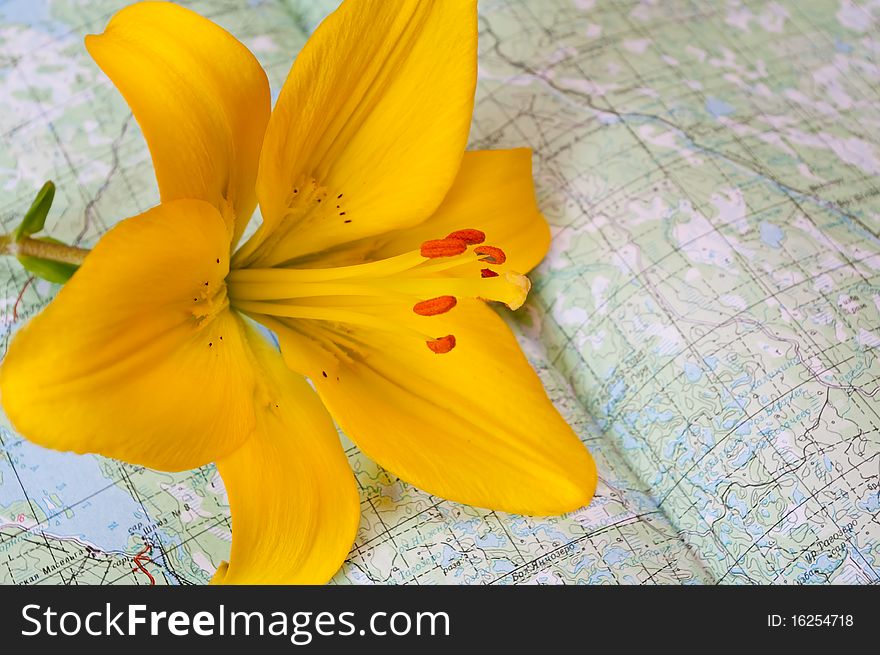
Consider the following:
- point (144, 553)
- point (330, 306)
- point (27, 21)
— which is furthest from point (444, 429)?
point (27, 21)

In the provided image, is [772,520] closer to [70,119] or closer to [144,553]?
[144,553]

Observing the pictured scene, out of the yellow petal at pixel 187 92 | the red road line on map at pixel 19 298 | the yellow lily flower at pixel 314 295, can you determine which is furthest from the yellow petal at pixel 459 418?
the red road line on map at pixel 19 298

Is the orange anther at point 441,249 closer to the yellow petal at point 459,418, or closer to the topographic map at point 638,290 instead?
the yellow petal at point 459,418

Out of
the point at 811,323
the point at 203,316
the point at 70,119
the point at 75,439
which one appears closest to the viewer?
the point at 75,439

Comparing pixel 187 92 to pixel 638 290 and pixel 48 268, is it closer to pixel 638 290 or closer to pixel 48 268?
pixel 48 268

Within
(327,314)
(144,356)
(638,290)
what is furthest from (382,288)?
(638,290)
